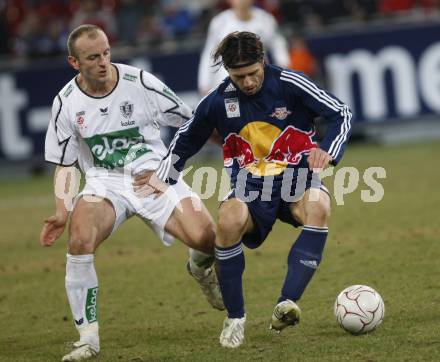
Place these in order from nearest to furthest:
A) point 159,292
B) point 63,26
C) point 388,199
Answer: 1. point 159,292
2. point 388,199
3. point 63,26

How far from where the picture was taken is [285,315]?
5.88 m

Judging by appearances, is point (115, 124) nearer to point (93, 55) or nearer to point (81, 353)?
point (93, 55)

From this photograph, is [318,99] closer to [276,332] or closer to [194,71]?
[276,332]

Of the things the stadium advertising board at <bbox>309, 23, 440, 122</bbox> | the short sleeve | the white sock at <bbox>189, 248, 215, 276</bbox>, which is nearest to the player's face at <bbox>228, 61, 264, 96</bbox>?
the short sleeve

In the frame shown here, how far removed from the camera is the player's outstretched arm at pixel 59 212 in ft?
20.9

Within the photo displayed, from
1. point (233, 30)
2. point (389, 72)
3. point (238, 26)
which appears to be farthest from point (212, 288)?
point (389, 72)

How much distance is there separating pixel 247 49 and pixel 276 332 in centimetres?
181

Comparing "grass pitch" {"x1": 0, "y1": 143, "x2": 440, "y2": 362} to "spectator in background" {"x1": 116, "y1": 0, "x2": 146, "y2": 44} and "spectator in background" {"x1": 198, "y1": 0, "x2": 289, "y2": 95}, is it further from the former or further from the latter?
"spectator in background" {"x1": 116, "y1": 0, "x2": 146, "y2": 44}

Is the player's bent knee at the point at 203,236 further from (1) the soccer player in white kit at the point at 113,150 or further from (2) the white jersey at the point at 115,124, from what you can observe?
(2) the white jersey at the point at 115,124

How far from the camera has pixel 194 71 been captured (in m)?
17.7

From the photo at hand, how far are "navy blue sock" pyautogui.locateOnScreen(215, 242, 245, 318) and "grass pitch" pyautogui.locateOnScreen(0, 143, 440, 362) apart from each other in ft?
0.75

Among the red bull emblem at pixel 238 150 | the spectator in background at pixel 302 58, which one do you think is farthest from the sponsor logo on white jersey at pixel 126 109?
the spectator in background at pixel 302 58

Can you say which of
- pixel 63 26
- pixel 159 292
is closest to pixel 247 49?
pixel 159 292

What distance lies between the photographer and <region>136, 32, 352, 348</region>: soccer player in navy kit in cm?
612
